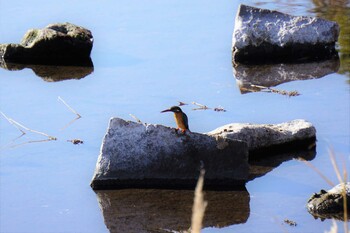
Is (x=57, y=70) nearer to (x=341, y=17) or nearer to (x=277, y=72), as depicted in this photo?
(x=277, y=72)

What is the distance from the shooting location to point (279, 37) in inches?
456

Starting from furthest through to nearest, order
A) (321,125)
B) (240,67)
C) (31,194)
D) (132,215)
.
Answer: (240,67)
(321,125)
(31,194)
(132,215)

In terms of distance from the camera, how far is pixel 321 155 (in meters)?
8.30

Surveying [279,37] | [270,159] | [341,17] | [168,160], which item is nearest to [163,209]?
[168,160]

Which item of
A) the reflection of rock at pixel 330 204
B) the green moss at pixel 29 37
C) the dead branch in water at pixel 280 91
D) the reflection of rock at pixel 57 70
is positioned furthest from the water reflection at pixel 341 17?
the reflection of rock at pixel 330 204

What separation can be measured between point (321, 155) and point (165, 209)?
1779mm

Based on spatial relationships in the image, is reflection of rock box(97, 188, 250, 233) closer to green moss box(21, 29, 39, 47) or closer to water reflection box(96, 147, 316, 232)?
water reflection box(96, 147, 316, 232)

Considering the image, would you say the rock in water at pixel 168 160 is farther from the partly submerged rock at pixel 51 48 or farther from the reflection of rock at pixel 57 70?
the partly submerged rock at pixel 51 48

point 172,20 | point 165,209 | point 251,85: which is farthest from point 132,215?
point 172,20

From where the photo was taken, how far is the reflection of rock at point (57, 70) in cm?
1144

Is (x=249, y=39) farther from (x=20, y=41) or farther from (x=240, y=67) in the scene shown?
(x=20, y=41)

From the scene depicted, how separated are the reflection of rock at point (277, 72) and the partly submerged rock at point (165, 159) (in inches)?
117

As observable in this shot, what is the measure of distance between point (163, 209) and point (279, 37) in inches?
191

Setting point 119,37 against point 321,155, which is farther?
point 119,37
